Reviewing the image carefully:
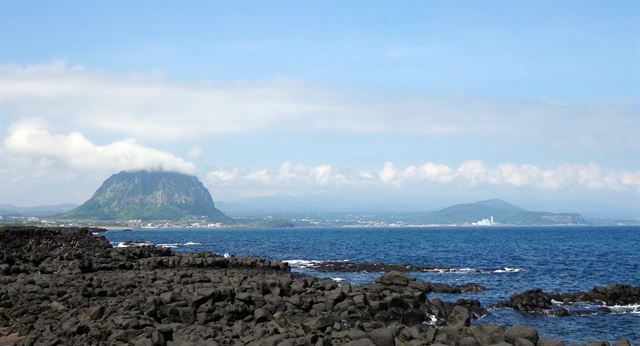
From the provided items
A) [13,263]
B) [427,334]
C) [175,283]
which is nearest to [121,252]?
[13,263]

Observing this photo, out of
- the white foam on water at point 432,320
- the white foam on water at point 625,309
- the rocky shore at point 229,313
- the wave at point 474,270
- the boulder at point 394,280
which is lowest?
the white foam on water at point 625,309

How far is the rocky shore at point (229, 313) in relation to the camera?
20.2 m

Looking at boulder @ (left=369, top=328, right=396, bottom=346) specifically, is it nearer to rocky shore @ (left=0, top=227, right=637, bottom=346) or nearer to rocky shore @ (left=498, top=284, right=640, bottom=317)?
rocky shore @ (left=0, top=227, right=637, bottom=346)

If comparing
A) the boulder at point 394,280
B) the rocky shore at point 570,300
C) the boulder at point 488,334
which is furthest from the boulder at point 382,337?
the rocky shore at point 570,300

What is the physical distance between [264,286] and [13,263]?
2497 cm

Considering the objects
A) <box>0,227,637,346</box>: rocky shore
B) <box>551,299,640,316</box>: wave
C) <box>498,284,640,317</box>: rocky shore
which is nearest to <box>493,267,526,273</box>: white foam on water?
<box>498,284,640,317</box>: rocky shore

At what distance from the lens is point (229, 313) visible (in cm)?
2497

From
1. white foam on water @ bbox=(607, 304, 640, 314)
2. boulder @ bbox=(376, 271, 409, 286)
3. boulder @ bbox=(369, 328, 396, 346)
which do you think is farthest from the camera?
white foam on water @ bbox=(607, 304, 640, 314)

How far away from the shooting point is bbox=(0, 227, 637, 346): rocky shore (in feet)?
66.1

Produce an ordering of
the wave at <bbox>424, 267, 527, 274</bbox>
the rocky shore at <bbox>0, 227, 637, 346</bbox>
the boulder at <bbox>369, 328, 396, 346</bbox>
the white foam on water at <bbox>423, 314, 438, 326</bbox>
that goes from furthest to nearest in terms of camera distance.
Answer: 1. the wave at <bbox>424, 267, 527, 274</bbox>
2. the white foam on water at <bbox>423, 314, 438, 326</bbox>
3. the rocky shore at <bbox>0, 227, 637, 346</bbox>
4. the boulder at <bbox>369, 328, 396, 346</bbox>

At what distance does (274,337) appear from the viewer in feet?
63.3

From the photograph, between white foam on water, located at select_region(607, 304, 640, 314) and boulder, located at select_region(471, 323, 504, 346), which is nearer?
boulder, located at select_region(471, 323, 504, 346)

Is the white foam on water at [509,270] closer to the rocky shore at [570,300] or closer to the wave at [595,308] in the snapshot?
the rocky shore at [570,300]

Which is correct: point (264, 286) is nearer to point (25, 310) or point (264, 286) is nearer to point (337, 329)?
point (337, 329)
